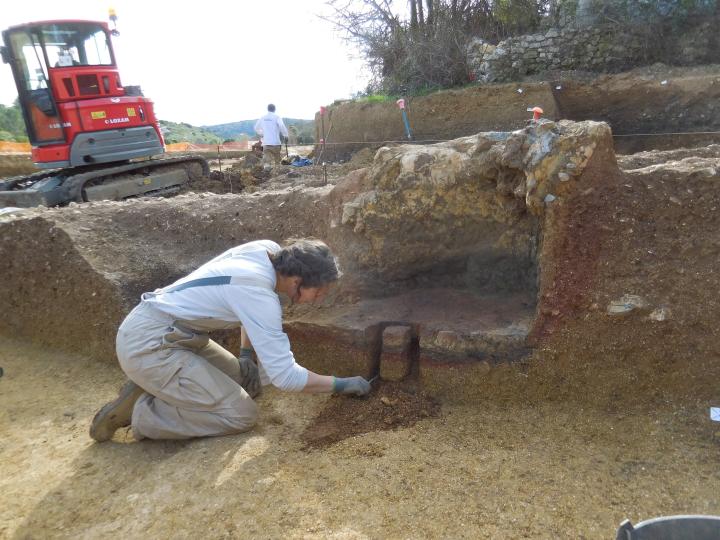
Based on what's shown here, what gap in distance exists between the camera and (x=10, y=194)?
7.63 m

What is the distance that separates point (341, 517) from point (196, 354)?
1.28 m

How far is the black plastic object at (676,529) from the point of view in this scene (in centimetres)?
137

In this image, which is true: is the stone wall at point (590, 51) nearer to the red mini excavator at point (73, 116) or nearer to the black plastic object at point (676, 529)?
the red mini excavator at point (73, 116)

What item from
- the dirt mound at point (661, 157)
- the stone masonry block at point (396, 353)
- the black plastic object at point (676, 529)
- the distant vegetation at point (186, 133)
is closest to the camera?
the black plastic object at point (676, 529)

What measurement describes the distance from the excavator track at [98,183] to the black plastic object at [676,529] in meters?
8.04

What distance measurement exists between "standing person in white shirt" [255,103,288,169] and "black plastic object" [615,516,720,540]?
10.3 meters

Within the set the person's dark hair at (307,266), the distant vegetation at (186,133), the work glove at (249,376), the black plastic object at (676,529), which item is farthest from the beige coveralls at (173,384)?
the distant vegetation at (186,133)

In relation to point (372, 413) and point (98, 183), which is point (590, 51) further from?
point (372, 413)

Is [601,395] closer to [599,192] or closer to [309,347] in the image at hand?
[599,192]

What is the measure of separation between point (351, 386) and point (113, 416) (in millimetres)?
1301

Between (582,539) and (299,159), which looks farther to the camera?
(299,159)

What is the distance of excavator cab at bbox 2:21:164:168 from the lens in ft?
24.3

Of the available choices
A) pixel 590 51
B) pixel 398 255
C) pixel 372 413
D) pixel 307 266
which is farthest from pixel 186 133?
pixel 372 413

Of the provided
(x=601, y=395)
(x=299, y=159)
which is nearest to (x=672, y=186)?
(x=601, y=395)
